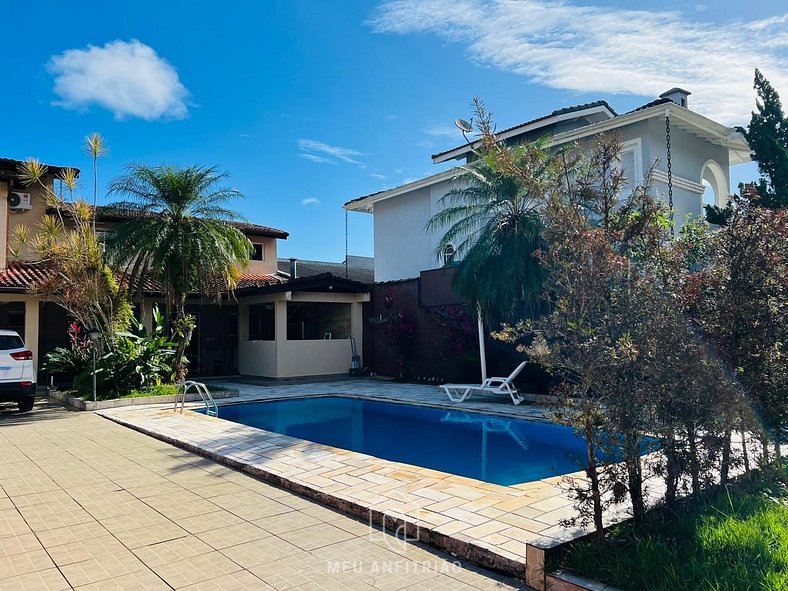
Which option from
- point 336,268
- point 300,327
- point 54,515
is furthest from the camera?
point 336,268

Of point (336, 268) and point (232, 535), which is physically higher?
point (336, 268)

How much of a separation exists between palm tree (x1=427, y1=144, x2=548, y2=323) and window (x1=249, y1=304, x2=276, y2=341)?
37.6ft

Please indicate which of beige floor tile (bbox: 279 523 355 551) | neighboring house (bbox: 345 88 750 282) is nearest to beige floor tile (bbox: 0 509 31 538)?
beige floor tile (bbox: 279 523 355 551)

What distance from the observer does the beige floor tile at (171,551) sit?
14.6 ft

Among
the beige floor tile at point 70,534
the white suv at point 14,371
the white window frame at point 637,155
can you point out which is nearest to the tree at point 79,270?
the white suv at point 14,371

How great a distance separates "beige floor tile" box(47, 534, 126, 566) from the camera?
177 inches

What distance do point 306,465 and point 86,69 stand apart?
481 inches

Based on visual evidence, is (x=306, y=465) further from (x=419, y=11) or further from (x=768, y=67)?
(x=768, y=67)

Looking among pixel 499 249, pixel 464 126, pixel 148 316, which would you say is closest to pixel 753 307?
pixel 464 126

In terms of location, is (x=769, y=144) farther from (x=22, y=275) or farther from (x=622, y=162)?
(x=22, y=275)

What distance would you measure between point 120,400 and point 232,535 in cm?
1036

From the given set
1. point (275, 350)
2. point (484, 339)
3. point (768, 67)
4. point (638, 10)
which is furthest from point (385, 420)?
point (768, 67)

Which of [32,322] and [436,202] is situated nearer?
[32,322]

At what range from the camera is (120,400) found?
45.4 ft
